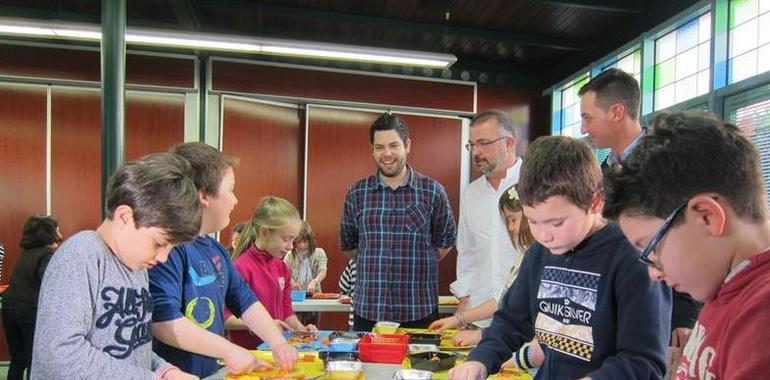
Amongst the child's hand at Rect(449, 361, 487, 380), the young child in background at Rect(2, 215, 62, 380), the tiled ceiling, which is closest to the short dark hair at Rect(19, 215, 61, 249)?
the young child in background at Rect(2, 215, 62, 380)

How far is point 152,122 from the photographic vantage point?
5902 mm

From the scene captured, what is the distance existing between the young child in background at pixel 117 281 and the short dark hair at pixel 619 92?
74.5 inches

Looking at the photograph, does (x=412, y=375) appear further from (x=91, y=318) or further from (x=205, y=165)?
(x=205, y=165)

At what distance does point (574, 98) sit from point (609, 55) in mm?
970

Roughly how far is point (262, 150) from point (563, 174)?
5.29 metres

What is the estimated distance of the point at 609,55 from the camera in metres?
5.88

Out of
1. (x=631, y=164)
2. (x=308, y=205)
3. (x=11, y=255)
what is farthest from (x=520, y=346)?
(x=11, y=255)

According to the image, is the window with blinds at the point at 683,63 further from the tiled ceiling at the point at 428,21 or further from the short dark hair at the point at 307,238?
the short dark hair at the point at 307,238

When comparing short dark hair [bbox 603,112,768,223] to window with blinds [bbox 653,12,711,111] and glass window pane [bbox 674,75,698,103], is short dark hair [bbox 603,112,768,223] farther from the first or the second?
glass window pane [bbox 674,75,698,103]

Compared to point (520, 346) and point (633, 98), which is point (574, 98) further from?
point (520, 346)

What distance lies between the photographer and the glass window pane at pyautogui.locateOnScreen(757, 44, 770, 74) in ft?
12.7

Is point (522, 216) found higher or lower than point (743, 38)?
lower

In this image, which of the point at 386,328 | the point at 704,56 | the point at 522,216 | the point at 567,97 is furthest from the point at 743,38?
the point at 386,328

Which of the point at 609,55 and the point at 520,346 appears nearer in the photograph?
the point at 520,346
